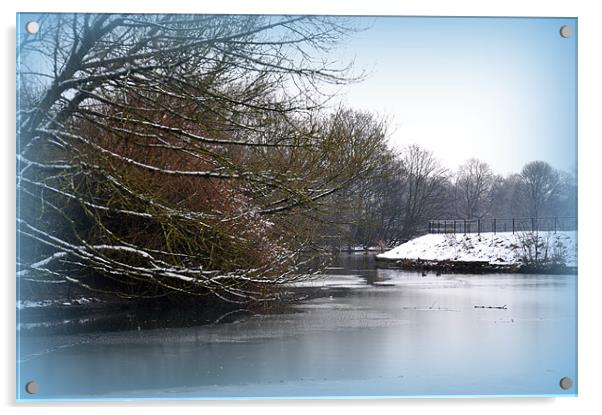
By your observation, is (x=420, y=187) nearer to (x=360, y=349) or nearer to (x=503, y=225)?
(x=503, y=225)

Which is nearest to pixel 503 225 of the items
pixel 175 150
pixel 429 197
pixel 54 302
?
pixel 429 197

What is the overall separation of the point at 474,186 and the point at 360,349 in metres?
1.65

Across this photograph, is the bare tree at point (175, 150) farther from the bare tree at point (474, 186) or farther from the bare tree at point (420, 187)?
the bare tree at point (474, 186)

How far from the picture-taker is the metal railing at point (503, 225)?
6109 millimetres

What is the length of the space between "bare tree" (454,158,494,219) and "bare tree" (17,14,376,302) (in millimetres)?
783

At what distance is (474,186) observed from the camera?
6.29m

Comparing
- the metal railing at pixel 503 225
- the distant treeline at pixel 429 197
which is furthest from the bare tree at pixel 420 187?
the metal railing at pixel 503 225

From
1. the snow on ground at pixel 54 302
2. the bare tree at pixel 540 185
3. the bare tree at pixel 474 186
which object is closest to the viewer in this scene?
the snow on ground at pixel 54 302

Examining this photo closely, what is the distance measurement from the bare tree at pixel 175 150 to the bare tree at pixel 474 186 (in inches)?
30.8

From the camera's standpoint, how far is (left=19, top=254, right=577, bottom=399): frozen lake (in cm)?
591

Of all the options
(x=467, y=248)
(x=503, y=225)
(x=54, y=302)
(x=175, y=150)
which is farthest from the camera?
(x=467, y=248)

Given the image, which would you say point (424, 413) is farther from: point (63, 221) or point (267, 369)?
point (63, 221)

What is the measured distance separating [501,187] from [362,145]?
3.95ft

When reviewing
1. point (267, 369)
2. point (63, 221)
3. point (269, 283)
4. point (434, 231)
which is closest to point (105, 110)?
point (63, 221)
